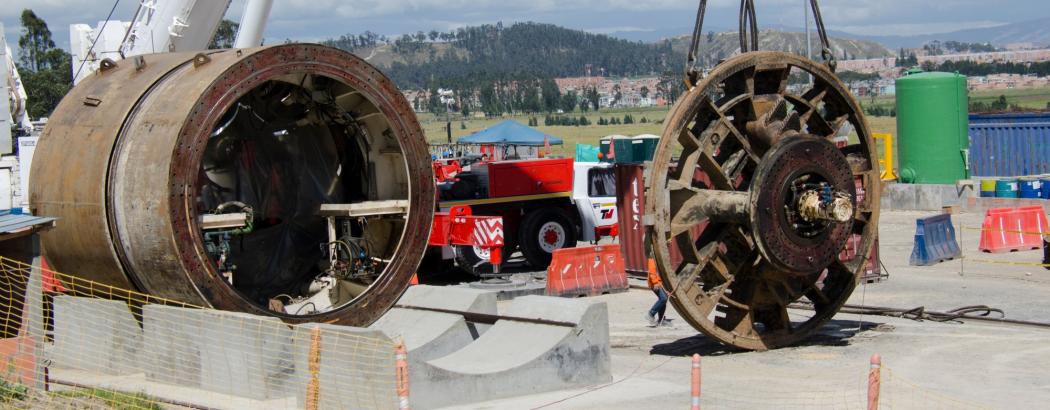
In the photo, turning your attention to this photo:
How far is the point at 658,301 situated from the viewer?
1688 centimetres

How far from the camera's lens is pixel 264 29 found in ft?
68.3

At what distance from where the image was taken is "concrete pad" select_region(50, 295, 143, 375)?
13.5 metres

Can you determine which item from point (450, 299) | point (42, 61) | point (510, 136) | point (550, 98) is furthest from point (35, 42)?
point (550, 98)

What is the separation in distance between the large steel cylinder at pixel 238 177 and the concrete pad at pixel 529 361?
201 centimetres

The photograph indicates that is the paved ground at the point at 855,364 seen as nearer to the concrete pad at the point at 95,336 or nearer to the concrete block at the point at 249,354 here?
the concrete block at the point at 249,354

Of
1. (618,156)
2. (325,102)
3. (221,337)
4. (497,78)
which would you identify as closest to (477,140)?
(618,156)

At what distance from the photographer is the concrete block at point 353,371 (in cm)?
1124

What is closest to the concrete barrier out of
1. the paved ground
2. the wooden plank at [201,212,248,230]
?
the paved ground

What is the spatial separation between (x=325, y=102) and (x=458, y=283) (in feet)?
27.3

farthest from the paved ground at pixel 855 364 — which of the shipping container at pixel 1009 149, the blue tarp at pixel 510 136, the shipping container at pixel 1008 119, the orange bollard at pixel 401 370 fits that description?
the blue tarp at pixel 510 136

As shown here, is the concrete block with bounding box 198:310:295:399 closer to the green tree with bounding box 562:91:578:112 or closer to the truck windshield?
the truck windshield

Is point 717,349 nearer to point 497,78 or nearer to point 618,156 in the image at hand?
point 618,156

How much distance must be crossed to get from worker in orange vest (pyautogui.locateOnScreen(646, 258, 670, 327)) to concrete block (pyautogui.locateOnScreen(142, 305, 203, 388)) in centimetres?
623

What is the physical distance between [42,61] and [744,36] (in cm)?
6636
